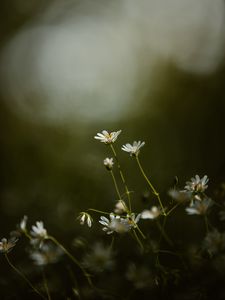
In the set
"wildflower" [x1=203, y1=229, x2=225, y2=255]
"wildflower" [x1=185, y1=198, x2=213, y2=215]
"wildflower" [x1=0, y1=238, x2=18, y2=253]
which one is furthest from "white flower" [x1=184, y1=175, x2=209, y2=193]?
"wildflower" [x1=0, y1=238, x2=18, y2=253]

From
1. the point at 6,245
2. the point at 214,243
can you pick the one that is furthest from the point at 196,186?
the point at 6,245

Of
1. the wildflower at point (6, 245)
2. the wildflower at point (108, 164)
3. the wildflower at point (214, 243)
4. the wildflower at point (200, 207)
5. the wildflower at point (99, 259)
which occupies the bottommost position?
the wildflower at point (6, 245)

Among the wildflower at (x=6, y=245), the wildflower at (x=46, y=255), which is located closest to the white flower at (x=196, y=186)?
the wildflower at (x=46, y=255)

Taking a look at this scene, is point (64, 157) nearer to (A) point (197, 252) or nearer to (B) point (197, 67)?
(B) point (197, 67)

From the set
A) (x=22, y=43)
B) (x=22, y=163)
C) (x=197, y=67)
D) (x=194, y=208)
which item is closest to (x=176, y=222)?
(x=194, y=208)

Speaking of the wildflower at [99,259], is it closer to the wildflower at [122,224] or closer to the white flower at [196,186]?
the wildflower at [122,224]

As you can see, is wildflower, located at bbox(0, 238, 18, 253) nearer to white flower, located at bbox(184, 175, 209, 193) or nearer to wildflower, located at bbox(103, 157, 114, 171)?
wildflower, located at bbox(103, 157, 114, 171)
